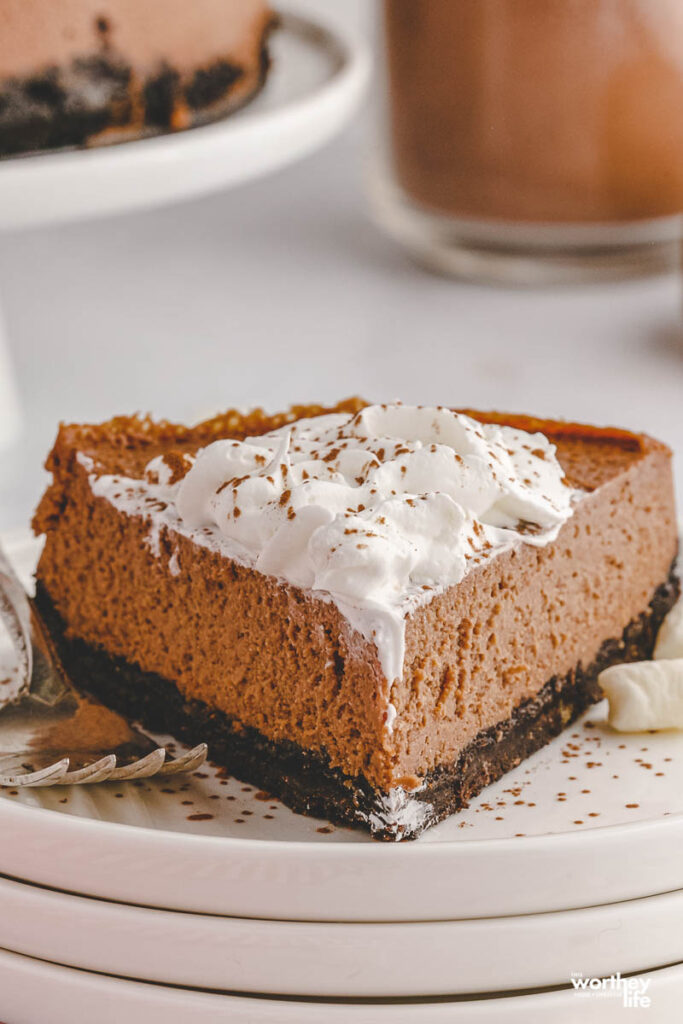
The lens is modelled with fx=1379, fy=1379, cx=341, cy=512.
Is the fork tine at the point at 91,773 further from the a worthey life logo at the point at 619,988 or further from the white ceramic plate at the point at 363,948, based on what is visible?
the a worthey life logo at the point at 619,988

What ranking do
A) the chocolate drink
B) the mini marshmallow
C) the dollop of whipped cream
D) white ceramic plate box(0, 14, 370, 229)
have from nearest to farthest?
the dollop of whipped cream
the mini marshmallow
white ceramic plate box(0, 14, 370, 229)
the chocolate drink

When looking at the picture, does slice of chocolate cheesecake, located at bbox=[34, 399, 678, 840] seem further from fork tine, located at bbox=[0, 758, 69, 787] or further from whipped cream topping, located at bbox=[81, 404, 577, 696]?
fork tine, located at bbox=[0, 758, 69, 787]

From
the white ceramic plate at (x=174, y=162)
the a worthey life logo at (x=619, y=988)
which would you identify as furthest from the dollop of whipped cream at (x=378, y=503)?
the white ceramic plate at (x=174, y=162)

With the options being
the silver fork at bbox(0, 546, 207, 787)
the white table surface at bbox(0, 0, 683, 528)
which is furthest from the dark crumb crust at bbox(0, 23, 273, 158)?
the silver fork at bbox(0, 546, 207, 787)

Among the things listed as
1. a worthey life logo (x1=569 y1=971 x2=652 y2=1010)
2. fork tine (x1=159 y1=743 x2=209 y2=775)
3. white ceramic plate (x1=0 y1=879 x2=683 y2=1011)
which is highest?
fork tine (x1=159 y1=743 x2=209 y2=775)

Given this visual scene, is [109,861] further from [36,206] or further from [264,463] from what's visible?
[36,206]

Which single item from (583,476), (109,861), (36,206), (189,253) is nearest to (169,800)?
(109,861)
